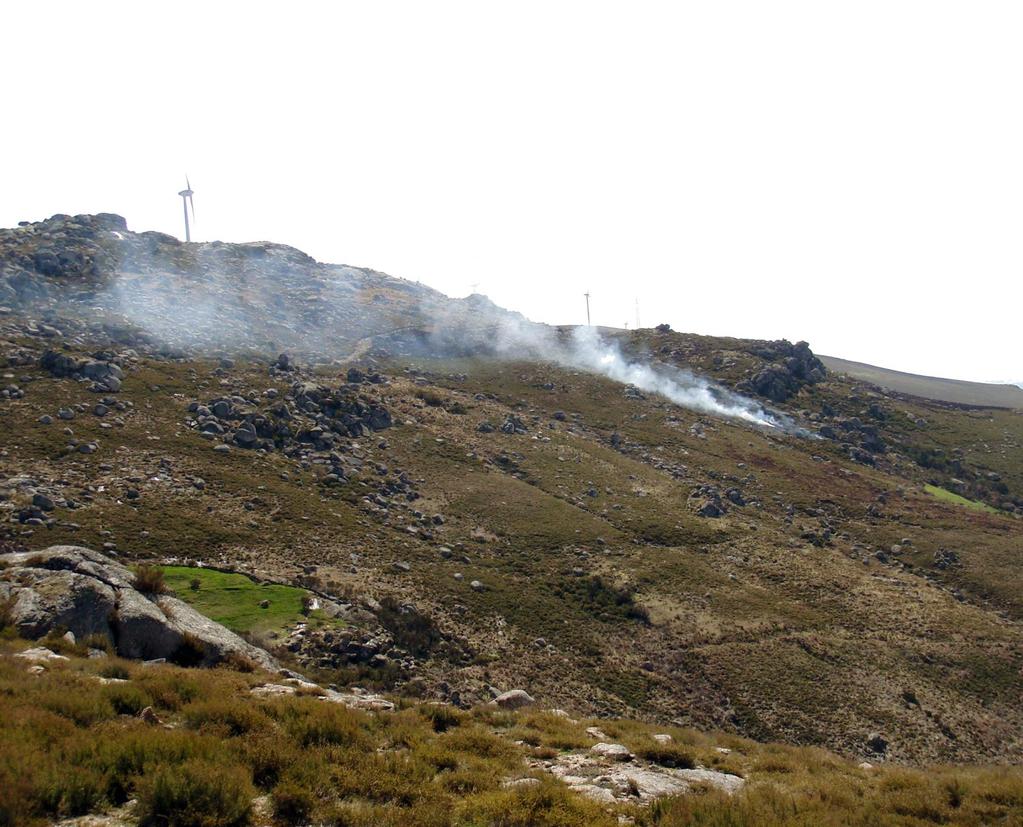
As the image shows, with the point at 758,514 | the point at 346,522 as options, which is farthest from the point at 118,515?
the point at 758,514

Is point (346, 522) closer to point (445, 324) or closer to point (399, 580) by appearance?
point (399, 580)

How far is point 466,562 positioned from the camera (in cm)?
4391

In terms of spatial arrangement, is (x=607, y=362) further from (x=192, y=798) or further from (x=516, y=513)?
(x=192, y=798)

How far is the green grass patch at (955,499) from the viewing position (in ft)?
268

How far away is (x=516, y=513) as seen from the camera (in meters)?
53.1

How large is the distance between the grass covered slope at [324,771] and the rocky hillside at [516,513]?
1209 centimetres

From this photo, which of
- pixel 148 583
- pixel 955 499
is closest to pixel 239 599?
pixel 148 583

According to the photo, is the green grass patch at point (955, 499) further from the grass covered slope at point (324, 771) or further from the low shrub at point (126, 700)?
the low shrub at point (126, 700)

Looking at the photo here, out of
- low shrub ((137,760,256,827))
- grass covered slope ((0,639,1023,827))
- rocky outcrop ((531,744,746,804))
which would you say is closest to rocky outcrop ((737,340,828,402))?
grass covered slope ((0,639,1023,827))

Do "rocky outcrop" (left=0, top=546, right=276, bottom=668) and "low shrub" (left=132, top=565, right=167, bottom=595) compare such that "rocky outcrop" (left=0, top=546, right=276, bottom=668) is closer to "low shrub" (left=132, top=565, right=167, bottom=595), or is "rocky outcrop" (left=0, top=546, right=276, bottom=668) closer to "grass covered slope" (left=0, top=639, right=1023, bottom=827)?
"low shrub" (left=132, top=565, right=167, bottom=595)

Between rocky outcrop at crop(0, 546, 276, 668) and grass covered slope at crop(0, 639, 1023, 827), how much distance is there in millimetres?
2249

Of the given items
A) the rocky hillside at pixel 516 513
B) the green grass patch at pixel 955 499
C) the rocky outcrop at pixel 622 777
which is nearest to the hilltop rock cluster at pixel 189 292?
the rocky hillside at pixel 516 513

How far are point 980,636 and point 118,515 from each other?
190ft

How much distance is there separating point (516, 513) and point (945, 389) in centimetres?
17169
